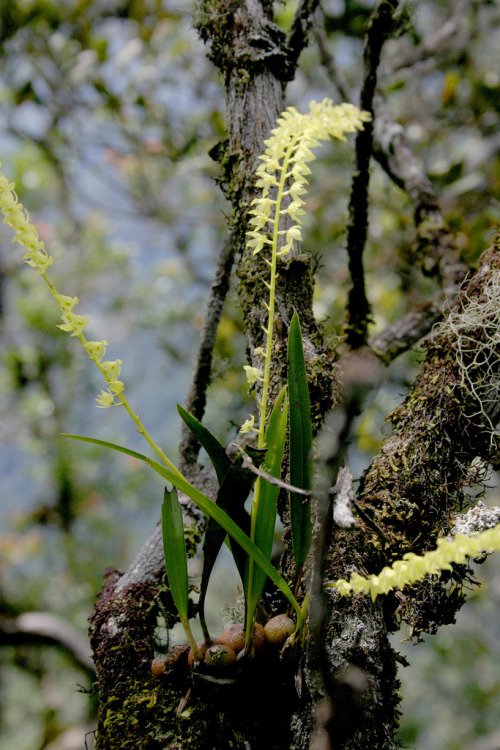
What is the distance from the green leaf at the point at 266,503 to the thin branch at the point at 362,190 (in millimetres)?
569

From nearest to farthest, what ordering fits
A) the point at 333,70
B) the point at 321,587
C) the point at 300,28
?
the point at 321,587
the point at 300,28
the point at 333,70

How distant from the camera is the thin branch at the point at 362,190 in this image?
3.31 ft

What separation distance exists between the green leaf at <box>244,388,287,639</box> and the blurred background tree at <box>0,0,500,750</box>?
1.30 meters

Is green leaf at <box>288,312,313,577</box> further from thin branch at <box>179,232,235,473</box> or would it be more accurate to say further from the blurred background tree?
the blurred background tree

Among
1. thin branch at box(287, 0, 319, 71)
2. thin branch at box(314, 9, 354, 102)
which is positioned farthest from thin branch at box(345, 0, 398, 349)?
thin branch at box(314, 9, 354, 102)

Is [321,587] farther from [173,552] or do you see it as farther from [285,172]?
[285,172]

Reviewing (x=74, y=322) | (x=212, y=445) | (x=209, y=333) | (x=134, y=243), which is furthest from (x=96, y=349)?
(x=134, y=243)

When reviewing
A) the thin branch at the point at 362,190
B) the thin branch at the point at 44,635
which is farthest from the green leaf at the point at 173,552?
the thin branch at the point at 44,635

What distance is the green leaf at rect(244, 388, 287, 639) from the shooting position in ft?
2.41

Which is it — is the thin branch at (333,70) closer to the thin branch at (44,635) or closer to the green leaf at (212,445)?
the green leaf at (212,445)

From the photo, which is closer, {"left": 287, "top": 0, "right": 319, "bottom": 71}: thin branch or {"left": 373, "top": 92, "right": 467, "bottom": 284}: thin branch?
{"left": 287, "top": 0, "right": 319, "bottom": 71}: thin branch

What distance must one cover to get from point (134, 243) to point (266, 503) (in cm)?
568

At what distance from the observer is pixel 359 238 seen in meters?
1.17

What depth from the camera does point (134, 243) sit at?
599 cm
